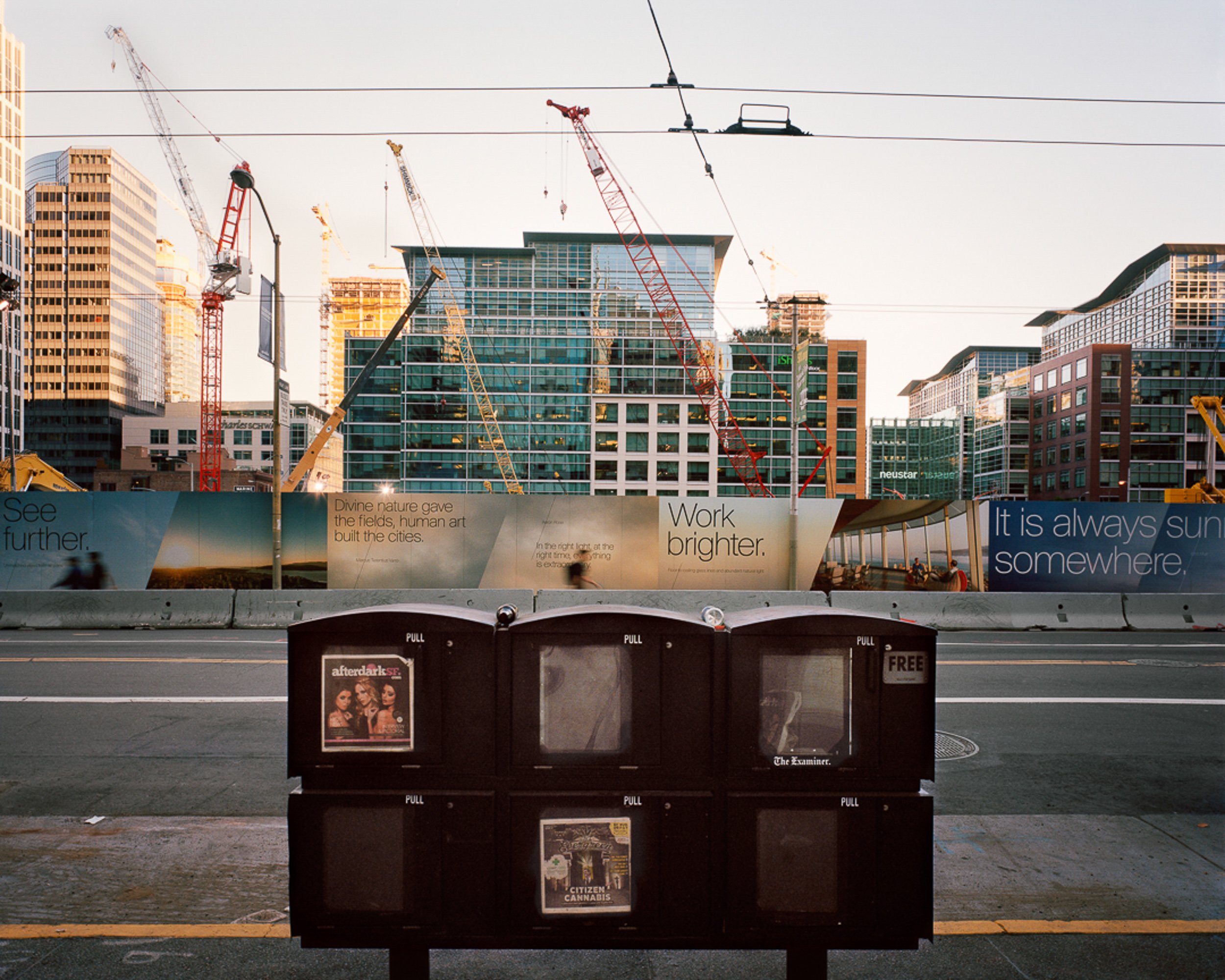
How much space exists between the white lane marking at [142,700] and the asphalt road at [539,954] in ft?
0.12

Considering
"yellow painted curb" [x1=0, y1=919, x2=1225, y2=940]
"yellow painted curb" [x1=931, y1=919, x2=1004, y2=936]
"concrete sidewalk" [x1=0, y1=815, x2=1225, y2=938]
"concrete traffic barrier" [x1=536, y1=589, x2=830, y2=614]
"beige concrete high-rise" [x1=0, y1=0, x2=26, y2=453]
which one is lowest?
"concrete sidewalk" [x1=0, y1=815, x2=1225, y2=938]

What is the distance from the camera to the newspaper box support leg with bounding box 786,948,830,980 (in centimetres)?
323

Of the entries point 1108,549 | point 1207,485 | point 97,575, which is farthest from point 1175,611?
point 97,575

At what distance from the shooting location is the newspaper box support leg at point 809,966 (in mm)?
3232

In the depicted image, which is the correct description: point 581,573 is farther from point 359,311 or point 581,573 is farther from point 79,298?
point 359,311

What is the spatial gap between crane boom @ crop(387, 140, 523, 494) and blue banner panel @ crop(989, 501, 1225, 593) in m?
80.0

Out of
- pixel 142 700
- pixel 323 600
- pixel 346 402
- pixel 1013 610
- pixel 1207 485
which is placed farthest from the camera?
pixel 1207 485

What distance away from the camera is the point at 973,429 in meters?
137

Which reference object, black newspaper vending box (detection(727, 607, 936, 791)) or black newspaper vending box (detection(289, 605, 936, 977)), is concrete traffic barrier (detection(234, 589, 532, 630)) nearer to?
black newspaper vending box (detection(289, 605, 936, 977))

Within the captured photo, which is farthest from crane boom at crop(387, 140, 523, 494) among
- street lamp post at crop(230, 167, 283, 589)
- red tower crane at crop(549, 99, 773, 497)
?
street lamp post at crop(230, 167, 283, 589)

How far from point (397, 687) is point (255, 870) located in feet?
8.07

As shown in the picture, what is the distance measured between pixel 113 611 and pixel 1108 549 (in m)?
20.5

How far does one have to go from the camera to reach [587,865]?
318cm

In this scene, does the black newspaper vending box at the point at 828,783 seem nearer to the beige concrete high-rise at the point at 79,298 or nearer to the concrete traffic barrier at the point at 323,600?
the concrete traffic barrier at the point at 323,600
